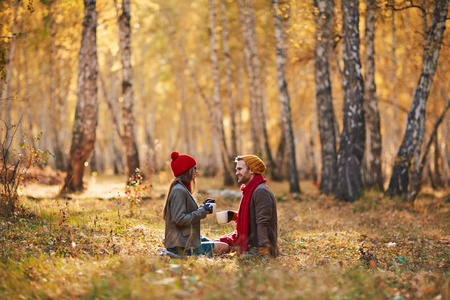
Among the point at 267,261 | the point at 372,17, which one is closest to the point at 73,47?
the point at 372,17

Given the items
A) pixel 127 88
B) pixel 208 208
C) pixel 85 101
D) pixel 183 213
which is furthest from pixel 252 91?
pixel 183 213

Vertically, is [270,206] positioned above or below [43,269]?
above

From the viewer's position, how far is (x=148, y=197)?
38.7 feet

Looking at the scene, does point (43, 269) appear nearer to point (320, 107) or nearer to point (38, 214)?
point (38, 214)

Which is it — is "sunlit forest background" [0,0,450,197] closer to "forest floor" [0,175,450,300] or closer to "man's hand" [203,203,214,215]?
"forest floor" [0,175,450,300]

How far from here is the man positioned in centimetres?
554

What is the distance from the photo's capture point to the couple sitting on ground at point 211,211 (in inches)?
212

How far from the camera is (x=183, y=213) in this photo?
530cm

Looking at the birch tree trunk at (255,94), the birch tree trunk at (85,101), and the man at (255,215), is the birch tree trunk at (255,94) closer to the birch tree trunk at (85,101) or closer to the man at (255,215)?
the birch tree trunk at (85,101)

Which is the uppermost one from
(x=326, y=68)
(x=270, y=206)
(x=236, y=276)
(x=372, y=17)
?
(x=372, y=17)

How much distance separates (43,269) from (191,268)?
1624mm

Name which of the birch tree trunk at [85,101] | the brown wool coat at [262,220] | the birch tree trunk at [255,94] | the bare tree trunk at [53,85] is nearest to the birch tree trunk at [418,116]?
the brown wool coat at [262,220]

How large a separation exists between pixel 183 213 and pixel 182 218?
0.07 m

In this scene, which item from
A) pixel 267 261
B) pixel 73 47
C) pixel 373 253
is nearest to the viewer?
pixel 267 261
